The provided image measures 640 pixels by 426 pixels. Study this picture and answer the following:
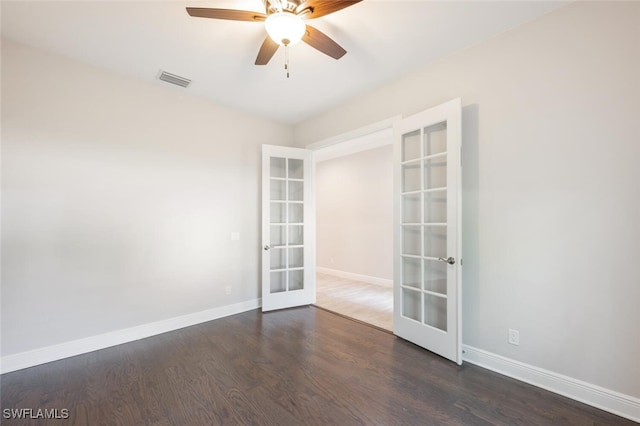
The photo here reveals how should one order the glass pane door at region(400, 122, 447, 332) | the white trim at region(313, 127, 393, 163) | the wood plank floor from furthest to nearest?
the white trim at region(313, 127, 393, 163), the wood plank floor, the glass pane door at region(400, 122, 447, 332)

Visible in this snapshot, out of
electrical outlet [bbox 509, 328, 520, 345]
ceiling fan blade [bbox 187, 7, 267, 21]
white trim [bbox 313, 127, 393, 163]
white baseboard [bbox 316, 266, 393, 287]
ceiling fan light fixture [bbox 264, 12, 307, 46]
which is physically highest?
white trim [bbox 313, 127, 393, 163]

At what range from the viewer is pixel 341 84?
10.4ft

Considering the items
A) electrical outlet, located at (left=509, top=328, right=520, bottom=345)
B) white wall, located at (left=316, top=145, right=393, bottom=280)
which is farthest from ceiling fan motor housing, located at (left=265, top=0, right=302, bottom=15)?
→ white wall, located at (left=316, top=145, right=393, bottom=280)

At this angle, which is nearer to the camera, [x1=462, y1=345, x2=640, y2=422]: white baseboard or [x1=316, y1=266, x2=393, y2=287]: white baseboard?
[x1=462, y1=345, x2=640, y2=422]: white baseboard

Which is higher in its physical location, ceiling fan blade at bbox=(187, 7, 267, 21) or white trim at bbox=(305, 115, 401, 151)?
ceiling fan blade at bbox=(187, 7, 267, 21)

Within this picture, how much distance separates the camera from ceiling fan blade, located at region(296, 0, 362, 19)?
1688 millimetres

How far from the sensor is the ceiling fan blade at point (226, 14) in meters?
1.71

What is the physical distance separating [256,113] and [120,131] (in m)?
1.76

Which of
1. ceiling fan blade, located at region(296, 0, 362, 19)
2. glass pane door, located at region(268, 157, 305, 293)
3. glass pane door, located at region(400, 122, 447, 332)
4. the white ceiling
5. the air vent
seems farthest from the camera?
glass pane door, located at region(268, 157, 305, 293)

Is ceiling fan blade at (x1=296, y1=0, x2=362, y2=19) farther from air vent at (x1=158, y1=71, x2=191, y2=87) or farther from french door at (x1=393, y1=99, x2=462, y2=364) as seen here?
air vent at (x1=158, y1=71, x2=191, y2=87)

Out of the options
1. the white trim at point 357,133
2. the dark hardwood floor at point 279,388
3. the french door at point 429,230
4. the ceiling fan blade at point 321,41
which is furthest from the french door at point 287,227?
the ceiling fan blade at point 321,41

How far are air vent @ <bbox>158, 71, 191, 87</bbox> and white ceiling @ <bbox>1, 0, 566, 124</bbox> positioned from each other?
9 cm

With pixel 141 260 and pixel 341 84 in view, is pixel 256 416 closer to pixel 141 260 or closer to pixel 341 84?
pixel 141 260

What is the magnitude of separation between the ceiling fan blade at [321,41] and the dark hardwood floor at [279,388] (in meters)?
2.67
